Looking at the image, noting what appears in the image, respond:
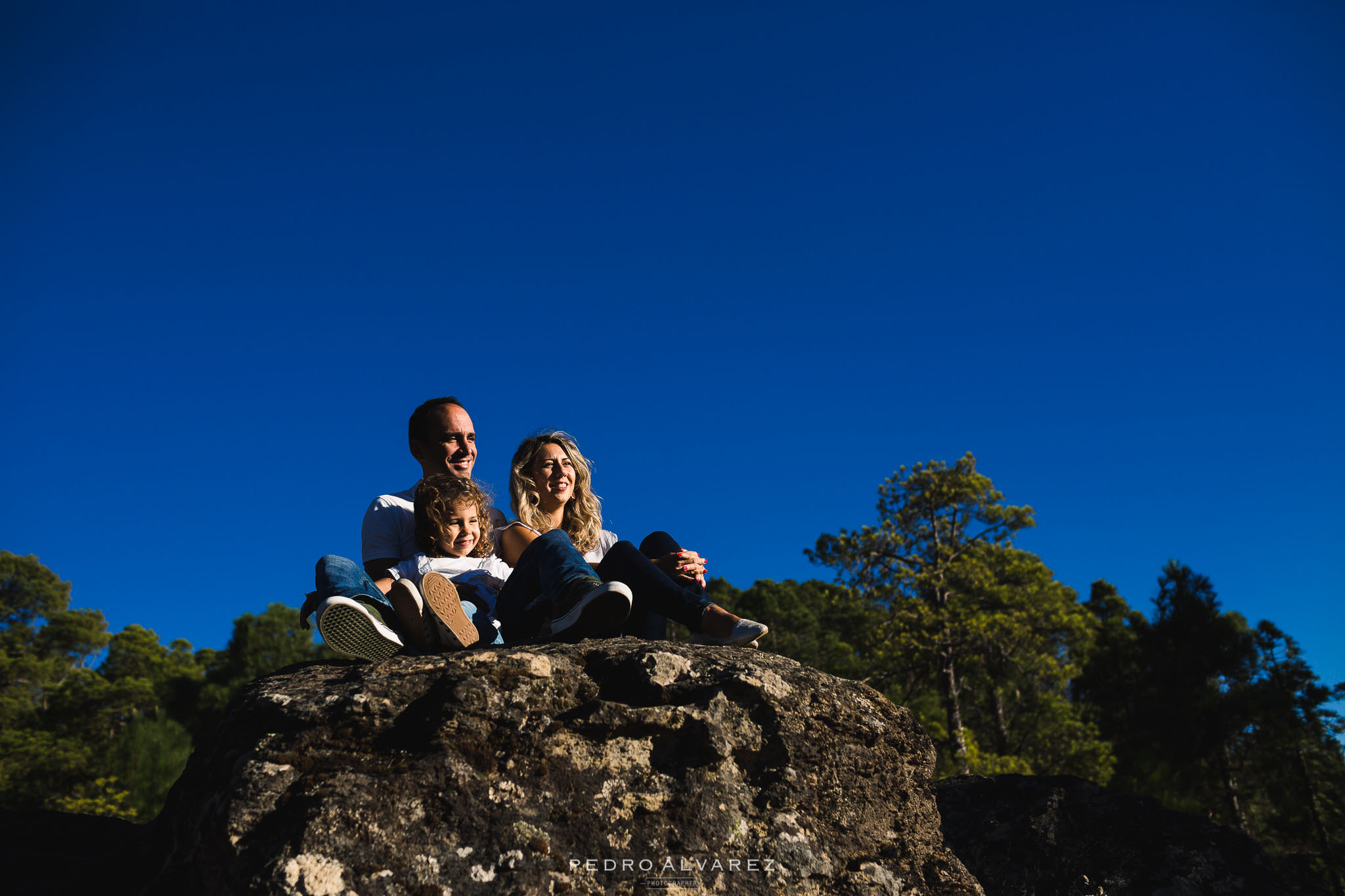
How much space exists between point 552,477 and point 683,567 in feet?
2.90

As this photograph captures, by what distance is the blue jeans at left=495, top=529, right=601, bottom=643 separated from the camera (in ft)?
8.91

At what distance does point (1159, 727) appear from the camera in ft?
41.7

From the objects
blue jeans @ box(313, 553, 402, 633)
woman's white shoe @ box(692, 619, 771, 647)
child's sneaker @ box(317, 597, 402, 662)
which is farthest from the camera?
woman's white shoe @ box(692, 619, 771, 647)

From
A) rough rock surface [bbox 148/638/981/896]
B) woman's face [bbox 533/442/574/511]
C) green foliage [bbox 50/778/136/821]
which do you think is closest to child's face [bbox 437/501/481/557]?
woman's face [bbox 533/442/574/511]

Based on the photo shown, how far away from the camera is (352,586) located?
2539mm

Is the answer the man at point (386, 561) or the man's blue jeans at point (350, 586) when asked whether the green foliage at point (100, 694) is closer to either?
the man at point (386, 561)

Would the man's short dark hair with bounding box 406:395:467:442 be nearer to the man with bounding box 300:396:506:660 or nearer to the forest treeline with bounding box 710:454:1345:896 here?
the man with bounding box 300:396:506:660

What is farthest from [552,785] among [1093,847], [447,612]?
[1093,847]

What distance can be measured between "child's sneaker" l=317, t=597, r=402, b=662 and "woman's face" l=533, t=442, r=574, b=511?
56.3 inches

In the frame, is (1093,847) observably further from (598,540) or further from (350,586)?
(350,586)

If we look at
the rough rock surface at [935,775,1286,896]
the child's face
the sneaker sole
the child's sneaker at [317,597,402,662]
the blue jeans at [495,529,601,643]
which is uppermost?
the child's face

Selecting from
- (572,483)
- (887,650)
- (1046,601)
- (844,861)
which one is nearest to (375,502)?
(572,483)

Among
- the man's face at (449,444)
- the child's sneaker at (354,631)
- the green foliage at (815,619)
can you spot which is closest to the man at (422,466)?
the man's face at (449,444)

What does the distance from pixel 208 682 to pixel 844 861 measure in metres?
21.3
